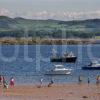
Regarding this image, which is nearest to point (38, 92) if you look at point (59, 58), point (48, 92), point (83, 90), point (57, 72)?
point (48, 92)

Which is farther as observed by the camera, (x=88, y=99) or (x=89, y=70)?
(x=89, y=70)

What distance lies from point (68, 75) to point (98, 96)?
34.9 metres

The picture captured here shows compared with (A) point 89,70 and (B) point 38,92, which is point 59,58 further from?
(B) point 38,92

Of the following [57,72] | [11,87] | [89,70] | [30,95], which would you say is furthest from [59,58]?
[30,95]

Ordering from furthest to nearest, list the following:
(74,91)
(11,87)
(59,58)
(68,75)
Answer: (59,58) < (68,75) < (11,87) < (74,91)

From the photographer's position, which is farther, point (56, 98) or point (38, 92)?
point (38, 92)

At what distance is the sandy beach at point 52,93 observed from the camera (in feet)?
188

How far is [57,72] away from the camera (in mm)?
93875

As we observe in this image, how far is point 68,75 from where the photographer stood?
307ft

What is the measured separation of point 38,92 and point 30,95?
3.83 metres

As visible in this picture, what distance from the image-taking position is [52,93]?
62312 millimetres

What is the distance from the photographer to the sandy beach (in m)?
57.2

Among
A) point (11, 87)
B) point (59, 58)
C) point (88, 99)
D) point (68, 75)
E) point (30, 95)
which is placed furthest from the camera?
point (59, 58)

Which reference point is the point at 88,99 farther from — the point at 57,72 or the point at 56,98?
the point at 57,72
